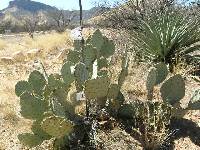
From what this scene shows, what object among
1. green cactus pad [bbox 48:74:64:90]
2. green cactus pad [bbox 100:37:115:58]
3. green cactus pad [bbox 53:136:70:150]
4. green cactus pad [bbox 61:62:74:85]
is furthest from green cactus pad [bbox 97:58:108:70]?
green cactus pad [bbox 53:136:70:150]

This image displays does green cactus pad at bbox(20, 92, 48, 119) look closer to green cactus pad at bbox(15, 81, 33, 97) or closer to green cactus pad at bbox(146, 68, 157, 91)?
green cactus pad at bbox(15, 81, 33, 97)

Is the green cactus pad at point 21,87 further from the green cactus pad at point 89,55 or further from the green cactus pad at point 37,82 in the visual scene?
the green cactus pad at point 89,55

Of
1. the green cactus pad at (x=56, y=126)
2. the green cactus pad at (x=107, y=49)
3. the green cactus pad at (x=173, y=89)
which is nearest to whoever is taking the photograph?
the green cactus pad at (x=56, y=126)

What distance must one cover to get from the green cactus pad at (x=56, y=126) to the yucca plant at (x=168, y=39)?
342 cm

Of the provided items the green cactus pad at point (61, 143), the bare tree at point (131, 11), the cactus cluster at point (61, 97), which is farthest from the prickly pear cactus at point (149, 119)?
the bare tree at point (131, 11)

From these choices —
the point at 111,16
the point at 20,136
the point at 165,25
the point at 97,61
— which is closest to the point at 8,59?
the point at 111,16

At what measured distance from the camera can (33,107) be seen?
449cm

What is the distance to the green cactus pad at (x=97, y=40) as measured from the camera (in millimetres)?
5572

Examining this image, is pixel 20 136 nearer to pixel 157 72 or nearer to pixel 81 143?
pixel 81 143

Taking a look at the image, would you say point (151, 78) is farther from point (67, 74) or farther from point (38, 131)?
point (38, 131)

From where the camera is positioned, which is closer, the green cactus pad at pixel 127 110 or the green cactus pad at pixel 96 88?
the green cactus pad at pixel 96 88

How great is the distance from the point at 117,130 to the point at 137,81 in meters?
1.87

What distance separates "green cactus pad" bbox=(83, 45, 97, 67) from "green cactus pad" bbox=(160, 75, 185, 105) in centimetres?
90

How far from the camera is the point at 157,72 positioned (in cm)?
506
